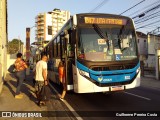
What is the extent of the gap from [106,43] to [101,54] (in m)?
0.53

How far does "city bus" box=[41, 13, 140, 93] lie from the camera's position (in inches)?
422

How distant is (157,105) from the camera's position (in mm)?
10836

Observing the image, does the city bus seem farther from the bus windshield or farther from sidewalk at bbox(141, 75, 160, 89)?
sidewalk at bbox(141, 75, 160, 89)

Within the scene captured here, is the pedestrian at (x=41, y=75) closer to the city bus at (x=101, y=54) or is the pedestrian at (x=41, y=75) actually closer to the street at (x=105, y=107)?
the city bus at (x=101, y=54)

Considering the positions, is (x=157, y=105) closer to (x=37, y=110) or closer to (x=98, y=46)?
(x=98, y=46)

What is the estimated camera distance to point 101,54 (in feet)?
35.7

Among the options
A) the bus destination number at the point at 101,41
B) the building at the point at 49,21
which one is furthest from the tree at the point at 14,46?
the bus destination number at the point at 101,41

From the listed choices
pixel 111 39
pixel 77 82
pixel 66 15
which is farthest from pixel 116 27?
pixel 66 15

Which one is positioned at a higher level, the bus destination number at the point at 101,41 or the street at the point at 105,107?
the bus destination number at the point at 101,41

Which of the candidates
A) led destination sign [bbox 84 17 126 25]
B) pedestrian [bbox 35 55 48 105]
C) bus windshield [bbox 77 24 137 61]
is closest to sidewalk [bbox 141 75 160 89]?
bus windshield [bbox 77 24 137 61]

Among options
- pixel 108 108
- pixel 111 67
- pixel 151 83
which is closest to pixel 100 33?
pixel 111 67

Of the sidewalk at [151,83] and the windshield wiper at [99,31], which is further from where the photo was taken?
the sidewalk at [151,83]

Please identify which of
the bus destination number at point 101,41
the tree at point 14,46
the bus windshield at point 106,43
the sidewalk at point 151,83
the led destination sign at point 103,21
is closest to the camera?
the bus windshield at point 106,43

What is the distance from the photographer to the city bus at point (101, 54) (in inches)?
422
